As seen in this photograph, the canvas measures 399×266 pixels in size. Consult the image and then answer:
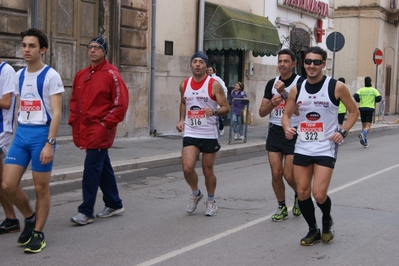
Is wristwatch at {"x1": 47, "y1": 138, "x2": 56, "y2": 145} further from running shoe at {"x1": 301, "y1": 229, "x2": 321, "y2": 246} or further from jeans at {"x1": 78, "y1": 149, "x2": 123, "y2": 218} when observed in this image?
running shoe at {"x1": 301, "y1": 229, "x2": 321, "y2": 246}

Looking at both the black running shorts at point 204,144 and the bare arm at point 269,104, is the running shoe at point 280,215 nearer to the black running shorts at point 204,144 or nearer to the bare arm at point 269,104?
the black running shorts at point 204,144

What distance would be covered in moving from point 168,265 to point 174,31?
1293 cm

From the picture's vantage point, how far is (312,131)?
6.04 m

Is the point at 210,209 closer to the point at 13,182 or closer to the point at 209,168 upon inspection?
the point at 209,168

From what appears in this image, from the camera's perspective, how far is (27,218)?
19.8 ft

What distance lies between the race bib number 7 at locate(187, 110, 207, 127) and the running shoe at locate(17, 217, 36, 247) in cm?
223

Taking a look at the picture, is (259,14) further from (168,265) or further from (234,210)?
(168,265)

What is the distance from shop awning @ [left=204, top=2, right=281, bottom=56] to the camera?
1861 centimetres

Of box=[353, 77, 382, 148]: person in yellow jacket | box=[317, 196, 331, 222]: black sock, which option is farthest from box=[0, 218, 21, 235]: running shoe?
box=[353, 77, 382, 148]: person in yellow jacket

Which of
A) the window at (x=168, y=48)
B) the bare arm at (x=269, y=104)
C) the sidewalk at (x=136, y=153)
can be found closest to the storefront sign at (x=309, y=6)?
the window at (x=168, y=48)

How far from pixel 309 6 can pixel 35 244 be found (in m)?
21.1

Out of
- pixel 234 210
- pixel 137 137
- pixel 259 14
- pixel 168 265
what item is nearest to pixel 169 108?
pixel 137 137

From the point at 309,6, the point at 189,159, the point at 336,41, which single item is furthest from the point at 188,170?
the point at 309,6

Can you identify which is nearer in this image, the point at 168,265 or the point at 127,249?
the point at 168,265
